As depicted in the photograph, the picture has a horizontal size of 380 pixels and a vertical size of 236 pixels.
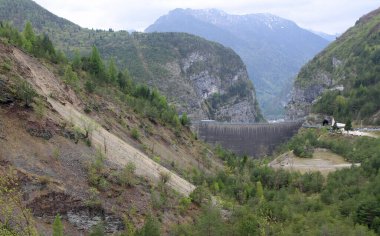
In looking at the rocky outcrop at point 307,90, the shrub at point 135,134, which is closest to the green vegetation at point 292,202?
the shrub at point 135,134

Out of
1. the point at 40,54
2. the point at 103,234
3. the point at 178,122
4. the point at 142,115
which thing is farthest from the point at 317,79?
the point at 103,234

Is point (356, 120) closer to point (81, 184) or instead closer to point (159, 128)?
point (159, 128)

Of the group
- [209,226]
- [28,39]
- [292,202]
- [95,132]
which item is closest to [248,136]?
[28,39]

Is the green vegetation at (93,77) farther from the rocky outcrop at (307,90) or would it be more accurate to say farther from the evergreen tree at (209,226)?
the rocky outcrop at (307,90)

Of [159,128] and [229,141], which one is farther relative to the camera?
[229,141]

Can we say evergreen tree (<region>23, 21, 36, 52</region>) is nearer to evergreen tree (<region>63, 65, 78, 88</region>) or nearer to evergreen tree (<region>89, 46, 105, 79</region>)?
evergreen tree (<region>63, 65, 78, 88</region>)

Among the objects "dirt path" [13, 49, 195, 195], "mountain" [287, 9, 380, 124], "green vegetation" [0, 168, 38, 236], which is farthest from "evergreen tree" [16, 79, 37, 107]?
"mountain" [287, 9, 380, 124]
